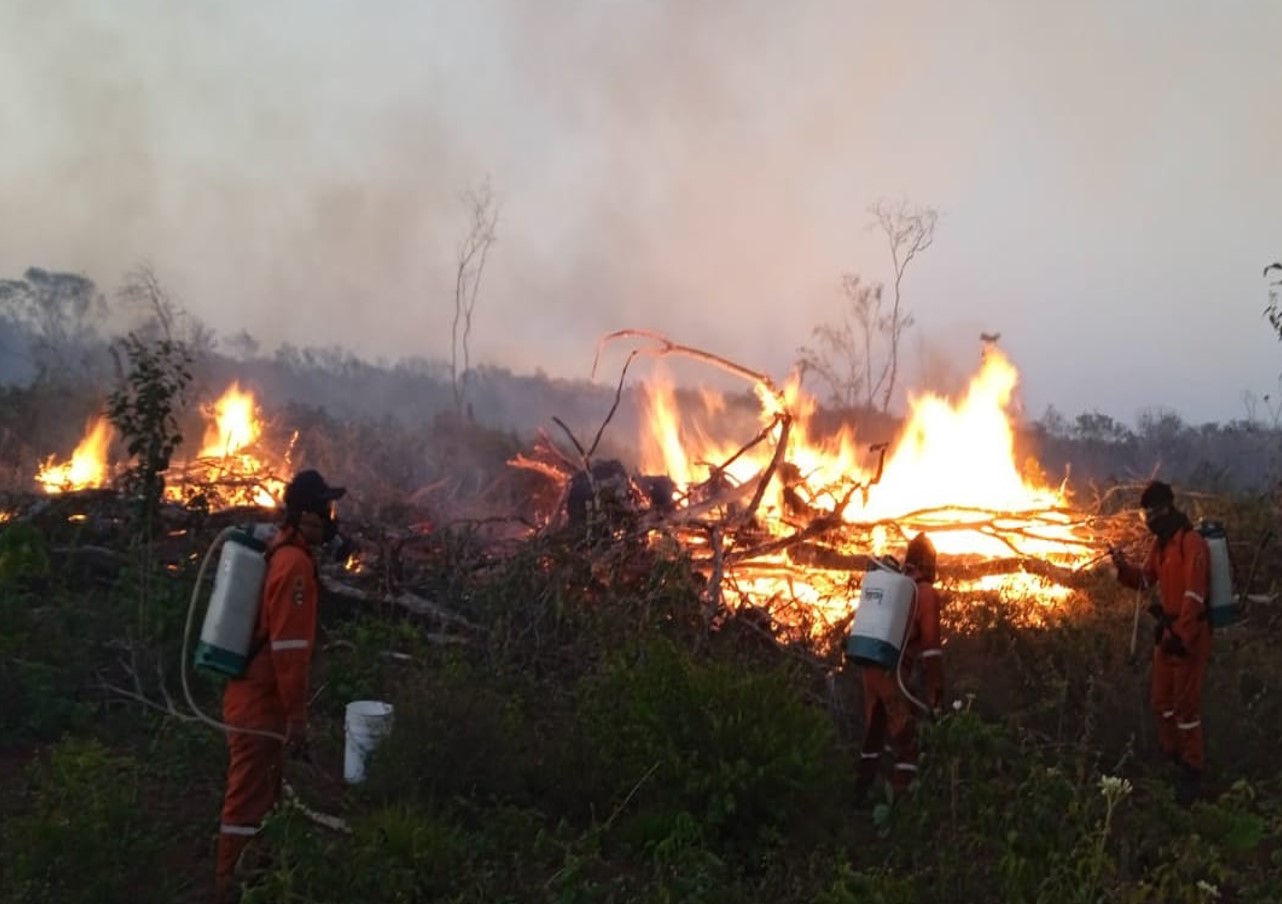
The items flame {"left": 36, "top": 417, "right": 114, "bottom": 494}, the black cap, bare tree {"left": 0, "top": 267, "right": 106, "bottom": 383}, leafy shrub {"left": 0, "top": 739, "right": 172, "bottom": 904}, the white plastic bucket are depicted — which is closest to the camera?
leafy shrub {"left": 0, "top": 739, "right": 172, "bottom": 904}

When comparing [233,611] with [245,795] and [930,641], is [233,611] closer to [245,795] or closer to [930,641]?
[245,795]

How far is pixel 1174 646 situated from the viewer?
22.9 ft

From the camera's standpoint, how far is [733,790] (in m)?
5.62

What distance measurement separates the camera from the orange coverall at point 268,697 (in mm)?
4852

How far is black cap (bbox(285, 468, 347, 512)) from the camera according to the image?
5133 millimetres

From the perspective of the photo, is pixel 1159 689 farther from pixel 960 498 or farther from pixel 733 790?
pixel 960 498

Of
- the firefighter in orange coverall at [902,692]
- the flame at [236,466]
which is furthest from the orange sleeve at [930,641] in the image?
the flame at [236,466]

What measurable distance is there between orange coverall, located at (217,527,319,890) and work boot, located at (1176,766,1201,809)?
5402 millimetres

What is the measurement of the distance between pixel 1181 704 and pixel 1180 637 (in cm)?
44

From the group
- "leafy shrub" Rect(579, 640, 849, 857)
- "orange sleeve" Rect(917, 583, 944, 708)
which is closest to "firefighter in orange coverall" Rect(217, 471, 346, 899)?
"leafy shrub" Rect(579, 640, 849, 857)

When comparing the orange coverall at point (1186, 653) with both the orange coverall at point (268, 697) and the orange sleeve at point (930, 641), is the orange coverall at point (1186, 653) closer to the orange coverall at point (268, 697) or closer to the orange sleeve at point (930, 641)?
the orange sleeve at point (930, 641)

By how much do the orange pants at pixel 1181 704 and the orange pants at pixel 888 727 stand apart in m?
1.75

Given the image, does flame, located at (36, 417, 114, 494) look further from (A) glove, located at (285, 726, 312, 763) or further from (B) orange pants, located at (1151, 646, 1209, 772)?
(B) orange pants, located at (1151, 646, 1209, 772)

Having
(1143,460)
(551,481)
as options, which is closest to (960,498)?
(551,481)
